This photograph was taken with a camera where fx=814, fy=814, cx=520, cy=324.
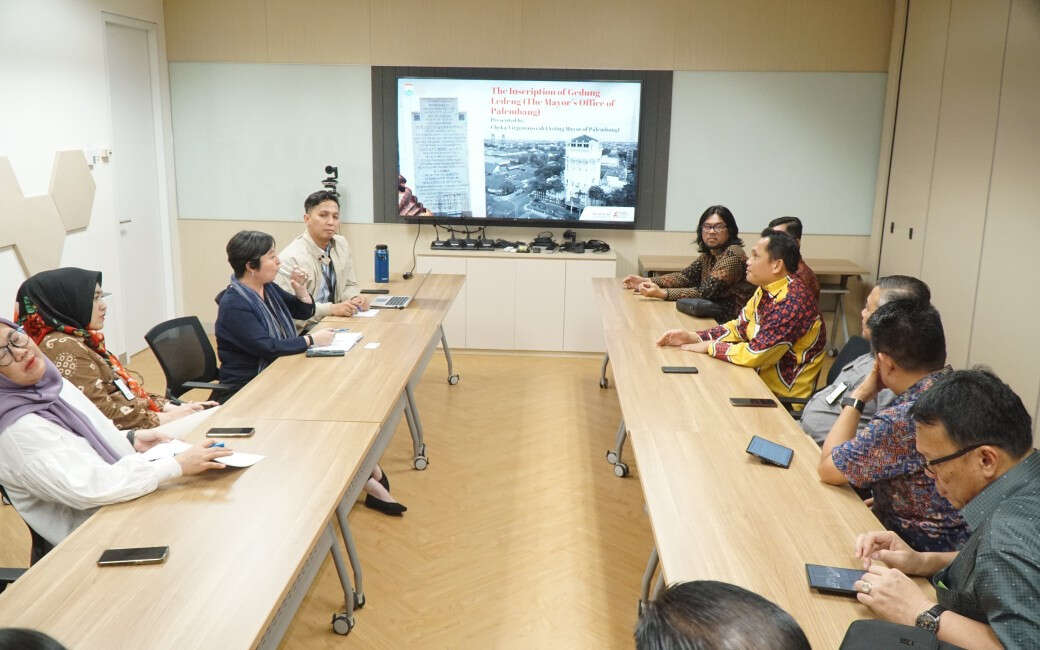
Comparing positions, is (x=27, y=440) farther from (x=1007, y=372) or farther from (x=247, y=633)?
(x=1007, y=372)

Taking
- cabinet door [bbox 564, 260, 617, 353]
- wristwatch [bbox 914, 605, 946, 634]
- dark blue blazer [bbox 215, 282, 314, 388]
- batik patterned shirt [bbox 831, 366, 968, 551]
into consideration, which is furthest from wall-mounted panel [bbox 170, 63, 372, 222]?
wristwatch [bbox 914, 605, 946, 634]

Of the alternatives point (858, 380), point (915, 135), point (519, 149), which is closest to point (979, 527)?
point (858, 380)

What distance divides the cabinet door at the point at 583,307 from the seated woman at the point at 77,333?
3.90 metres

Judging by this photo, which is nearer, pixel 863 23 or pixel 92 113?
pixel 92 113

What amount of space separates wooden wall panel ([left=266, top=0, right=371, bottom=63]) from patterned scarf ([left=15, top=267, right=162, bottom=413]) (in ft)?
13.2

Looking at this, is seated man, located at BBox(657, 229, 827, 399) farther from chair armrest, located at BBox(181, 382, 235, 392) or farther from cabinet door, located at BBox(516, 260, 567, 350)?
cabinet door, located at BBox(516, 260, 567, 350)

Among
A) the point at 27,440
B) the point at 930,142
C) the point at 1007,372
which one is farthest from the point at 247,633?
the point at 930,142

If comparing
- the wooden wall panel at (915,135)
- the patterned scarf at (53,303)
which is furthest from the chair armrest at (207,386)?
the wooden wall panel at (915,135)

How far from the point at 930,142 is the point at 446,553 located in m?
4.63

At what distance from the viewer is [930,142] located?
5902 millimetres

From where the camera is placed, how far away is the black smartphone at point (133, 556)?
2074 millimetres

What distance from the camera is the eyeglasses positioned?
2375 millimetres

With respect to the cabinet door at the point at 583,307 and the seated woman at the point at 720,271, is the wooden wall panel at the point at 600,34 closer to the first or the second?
the cabinet door at the point at 583,307

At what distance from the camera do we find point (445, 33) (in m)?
6.65
